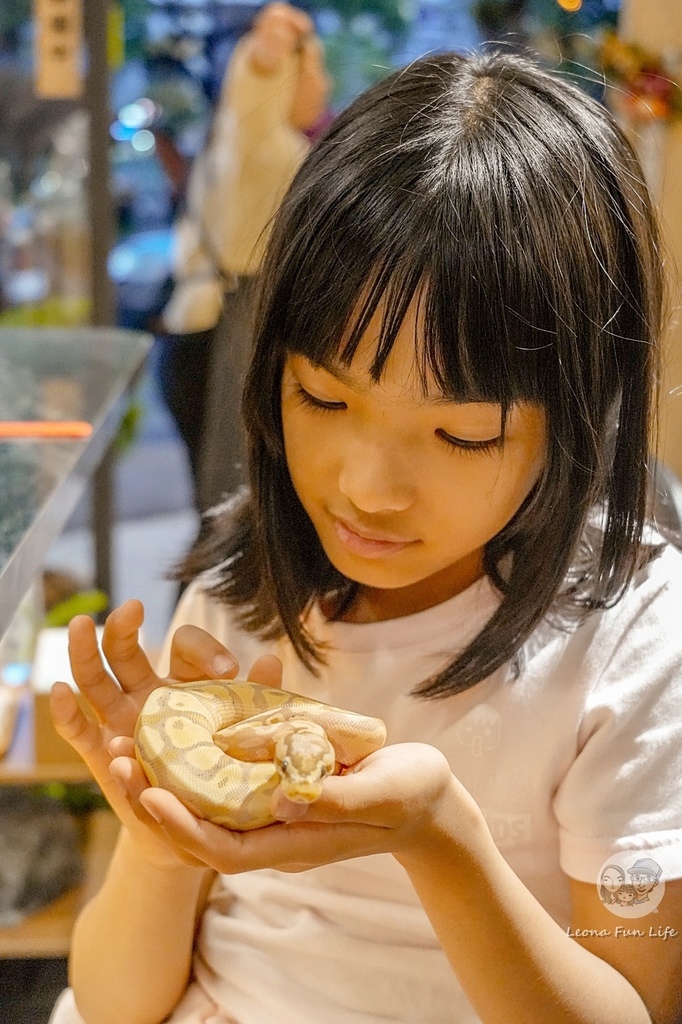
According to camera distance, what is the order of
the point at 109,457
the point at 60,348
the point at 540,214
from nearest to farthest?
1. the point at 540,214
2. the point at 60,348
3. the point at 109,457

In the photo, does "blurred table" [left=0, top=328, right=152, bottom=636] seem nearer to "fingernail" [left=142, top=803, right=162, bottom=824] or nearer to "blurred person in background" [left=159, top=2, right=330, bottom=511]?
"blurred person in background" [left=159, top=2, right=330, bottom=511]

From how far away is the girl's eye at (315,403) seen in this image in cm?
61

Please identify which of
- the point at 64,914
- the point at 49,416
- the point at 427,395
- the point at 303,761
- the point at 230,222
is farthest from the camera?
the point at 230,222

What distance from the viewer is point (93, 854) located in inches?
42.6

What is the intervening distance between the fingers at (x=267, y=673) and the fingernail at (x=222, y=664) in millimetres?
16

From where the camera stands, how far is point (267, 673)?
0.61 metres

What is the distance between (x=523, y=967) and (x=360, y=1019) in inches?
5.0

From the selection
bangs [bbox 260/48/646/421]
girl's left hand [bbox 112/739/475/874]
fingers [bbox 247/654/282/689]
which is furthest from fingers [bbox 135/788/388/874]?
bangs [bbox 260/48/646/421]

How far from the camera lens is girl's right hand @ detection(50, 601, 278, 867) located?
65cm

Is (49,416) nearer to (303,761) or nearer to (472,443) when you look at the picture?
(472,443)

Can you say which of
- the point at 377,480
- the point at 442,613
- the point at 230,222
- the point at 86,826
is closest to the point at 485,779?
the point at 442,613

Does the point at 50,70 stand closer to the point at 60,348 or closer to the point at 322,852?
the point at 60,348

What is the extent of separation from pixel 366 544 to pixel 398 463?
0.08 metres

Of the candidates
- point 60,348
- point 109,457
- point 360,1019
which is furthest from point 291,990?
point 109,457
